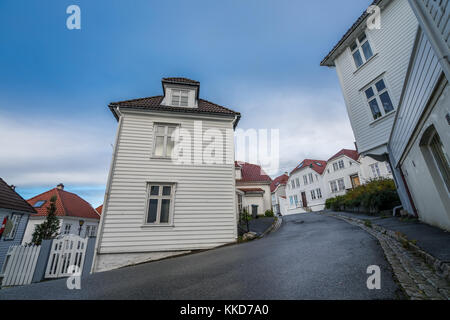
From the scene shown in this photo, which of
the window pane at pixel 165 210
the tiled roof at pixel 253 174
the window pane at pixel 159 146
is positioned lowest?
the window pane at pixel 165 210

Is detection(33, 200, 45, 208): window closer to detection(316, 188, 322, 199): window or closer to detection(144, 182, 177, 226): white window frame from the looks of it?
detection(144, 182, 177, 226): white window frame

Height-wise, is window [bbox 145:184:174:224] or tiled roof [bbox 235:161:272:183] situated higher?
tiled roof [bbox 235:161:272:183]

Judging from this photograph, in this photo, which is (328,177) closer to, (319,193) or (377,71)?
(319,193)

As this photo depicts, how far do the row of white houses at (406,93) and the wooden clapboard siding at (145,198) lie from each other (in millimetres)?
6667

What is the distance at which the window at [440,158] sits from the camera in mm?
4797

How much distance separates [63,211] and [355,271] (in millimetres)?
29322

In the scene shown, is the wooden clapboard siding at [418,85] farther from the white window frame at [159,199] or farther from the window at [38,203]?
the window at [38,203]

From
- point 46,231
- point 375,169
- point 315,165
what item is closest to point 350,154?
point 375,169

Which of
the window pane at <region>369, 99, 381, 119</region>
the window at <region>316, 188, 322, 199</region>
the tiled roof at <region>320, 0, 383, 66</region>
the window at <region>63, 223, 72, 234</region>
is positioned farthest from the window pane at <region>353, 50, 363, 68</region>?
the window at <region>63, 223, 72, 234</region>

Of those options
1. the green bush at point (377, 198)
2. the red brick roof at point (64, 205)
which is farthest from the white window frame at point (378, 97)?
the red brick roof at point (64, 205)

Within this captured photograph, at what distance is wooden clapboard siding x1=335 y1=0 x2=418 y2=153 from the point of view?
8.26 m

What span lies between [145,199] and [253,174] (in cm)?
1584

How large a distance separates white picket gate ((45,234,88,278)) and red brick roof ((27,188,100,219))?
18.7 metres

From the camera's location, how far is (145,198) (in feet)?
26.1
